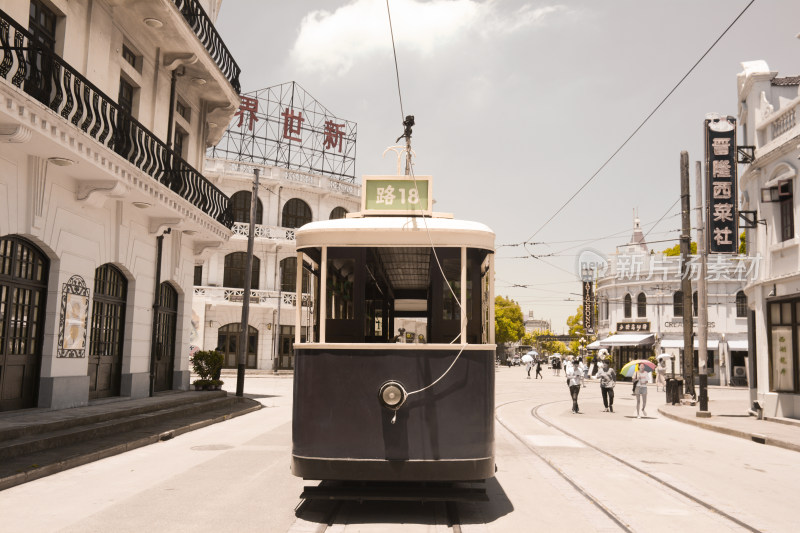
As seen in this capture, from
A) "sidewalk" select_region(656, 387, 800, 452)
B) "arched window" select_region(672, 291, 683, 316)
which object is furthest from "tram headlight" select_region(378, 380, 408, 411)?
"arched window" select_region(672, 291, 683, 316)

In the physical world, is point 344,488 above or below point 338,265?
below

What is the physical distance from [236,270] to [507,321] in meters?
59.4

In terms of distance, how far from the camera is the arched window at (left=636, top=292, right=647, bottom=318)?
50.4 meters

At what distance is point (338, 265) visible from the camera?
7086 mm

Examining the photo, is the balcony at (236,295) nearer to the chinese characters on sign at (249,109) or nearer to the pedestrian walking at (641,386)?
the chinese characters on sign at (249,109)

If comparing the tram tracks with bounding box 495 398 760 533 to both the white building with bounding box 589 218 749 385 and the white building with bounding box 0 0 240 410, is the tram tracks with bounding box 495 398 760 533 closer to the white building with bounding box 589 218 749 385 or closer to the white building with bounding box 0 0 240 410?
the white building with bounding box 0 0 240 410

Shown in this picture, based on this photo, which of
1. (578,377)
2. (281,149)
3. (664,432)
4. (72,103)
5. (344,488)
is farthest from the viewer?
(281,149)

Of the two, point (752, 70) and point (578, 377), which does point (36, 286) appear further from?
point (752, 70)

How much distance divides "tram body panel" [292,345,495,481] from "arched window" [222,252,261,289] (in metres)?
38.5

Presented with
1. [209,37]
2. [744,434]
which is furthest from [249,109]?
[744,434]

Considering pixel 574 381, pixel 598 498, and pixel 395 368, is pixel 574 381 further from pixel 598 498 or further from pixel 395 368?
pixel 395 368

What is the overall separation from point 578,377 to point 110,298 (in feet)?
45.8

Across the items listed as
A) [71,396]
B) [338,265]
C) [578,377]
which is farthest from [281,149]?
[338,265]

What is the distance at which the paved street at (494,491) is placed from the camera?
Answer: 664 cm
